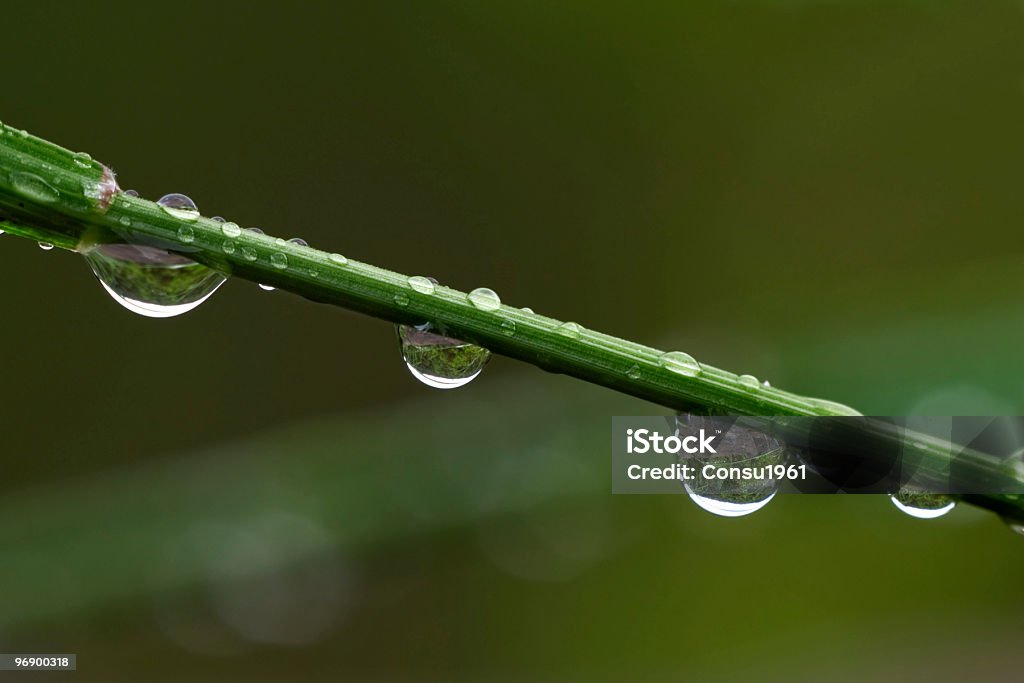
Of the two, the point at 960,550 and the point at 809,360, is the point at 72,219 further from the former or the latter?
the point at 960,550

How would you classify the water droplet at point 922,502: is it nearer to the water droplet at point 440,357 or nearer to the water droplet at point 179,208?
the water droplet at point 440,357

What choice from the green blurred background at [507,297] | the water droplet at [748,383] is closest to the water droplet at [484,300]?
the water droplet at [748,383]

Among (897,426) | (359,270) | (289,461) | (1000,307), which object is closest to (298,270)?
(359,270)

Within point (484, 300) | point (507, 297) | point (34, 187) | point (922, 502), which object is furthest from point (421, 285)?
point (507, 297)

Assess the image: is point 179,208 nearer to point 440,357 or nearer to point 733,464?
point 440,357

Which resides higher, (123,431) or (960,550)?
(123,431)

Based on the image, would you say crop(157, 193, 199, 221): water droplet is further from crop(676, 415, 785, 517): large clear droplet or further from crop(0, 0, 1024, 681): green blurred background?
crop(0, 0, 1024, 681): green blurred background

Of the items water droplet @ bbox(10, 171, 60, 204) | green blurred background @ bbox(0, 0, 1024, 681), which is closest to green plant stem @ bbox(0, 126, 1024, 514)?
water droplet @ bbox(10, 171, 60, 204)
